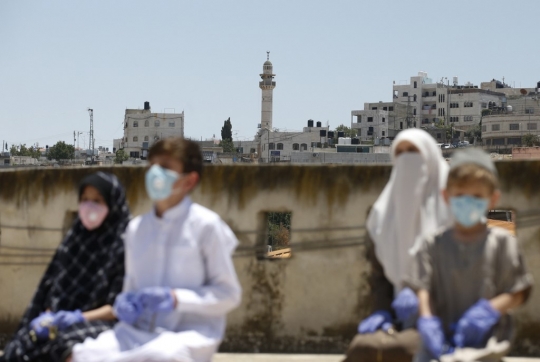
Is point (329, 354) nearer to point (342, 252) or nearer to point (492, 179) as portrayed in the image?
point (342, 252)

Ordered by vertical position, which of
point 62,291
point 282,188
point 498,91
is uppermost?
point 498,91

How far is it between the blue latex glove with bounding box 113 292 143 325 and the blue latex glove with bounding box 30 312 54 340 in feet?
1.49

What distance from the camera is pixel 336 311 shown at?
658 centimetres

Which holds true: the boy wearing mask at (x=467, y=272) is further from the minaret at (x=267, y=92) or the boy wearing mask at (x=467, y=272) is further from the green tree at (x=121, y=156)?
the minaret at (x=267, y=92)

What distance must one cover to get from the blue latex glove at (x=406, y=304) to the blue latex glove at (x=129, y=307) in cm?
110

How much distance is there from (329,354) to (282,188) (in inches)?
44.2

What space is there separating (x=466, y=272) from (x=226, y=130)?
16467cm

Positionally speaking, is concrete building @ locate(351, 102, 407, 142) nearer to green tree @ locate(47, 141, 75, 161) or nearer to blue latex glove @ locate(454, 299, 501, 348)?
green tree @ locate(47, 141, 75, 161)

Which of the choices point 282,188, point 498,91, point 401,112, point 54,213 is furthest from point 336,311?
point 498,91

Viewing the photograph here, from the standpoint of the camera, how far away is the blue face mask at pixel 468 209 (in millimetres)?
4039

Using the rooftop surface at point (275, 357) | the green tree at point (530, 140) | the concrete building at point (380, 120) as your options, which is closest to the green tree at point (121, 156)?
the concrete building at point (380, 120)

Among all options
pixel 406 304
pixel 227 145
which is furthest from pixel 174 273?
pixel 227 145

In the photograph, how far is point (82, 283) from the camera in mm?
4961

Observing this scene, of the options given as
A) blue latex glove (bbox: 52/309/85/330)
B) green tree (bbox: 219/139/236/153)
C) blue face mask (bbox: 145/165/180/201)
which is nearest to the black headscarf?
blue latex glove (bbox: 52/309/85/330)
